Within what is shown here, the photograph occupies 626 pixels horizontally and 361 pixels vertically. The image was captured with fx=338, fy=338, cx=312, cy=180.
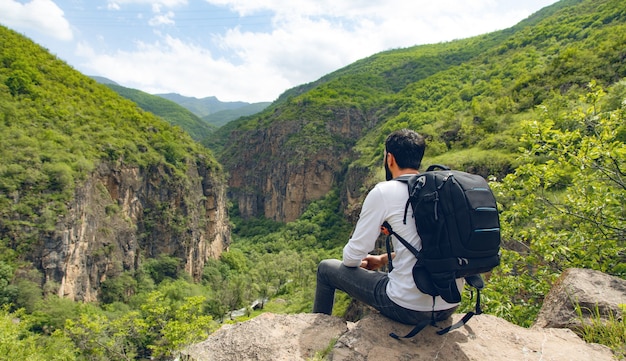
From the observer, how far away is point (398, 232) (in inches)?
119

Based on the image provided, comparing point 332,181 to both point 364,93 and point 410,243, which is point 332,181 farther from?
point 410,243

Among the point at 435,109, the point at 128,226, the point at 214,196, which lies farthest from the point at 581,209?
the point at 214,196

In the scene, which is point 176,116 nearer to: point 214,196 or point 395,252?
point 214,196

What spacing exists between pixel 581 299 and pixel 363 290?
8.42 ft

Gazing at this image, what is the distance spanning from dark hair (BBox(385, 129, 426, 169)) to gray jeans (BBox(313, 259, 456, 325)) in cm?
115

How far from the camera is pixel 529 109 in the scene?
26781mm

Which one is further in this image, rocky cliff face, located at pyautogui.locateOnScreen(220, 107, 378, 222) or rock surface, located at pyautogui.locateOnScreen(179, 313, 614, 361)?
rocky cliff face, located at pyautogui.locateOnScreen(220, 107, 378, 222)

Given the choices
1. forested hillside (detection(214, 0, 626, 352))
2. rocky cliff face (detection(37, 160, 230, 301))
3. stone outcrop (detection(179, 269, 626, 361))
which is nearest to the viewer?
stone outcrop (detection(179, 269, 626, 361))

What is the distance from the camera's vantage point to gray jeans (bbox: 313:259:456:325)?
319cm

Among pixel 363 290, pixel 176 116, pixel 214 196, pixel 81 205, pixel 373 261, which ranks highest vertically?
pixel 176 116

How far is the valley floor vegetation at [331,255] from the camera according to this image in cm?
486

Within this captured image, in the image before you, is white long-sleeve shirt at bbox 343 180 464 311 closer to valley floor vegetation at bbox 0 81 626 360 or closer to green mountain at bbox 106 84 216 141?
valley floor vegetation at bbox 0 81 626 360

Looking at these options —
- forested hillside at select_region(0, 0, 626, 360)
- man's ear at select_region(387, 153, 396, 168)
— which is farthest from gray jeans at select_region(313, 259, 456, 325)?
forested hillside at select_region(0, 0, 626, 360)

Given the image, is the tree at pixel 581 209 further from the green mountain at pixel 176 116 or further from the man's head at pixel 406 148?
the green mountain at pixel 176 116
